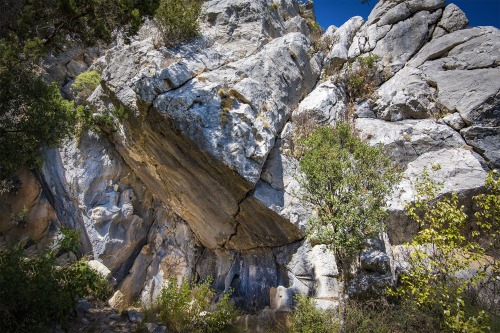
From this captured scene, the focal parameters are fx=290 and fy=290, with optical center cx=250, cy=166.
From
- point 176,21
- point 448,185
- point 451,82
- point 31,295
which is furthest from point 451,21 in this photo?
point 31,295

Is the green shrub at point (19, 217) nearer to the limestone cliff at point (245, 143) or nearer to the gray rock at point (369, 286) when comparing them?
the limestone cliff at point (245, 143)

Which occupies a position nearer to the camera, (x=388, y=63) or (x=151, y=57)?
(x=151, y=57)

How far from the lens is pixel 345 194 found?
831 cm

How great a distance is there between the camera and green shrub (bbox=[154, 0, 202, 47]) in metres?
12.8

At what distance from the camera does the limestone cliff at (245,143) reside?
10.7 meters

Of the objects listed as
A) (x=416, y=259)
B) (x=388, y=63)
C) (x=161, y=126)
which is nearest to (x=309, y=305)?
(x=416, y=259)

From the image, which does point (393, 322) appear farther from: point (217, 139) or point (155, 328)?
point (217, 139)

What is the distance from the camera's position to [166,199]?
14.1 metres

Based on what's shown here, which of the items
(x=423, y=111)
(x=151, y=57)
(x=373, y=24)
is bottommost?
(x=423, y=111)

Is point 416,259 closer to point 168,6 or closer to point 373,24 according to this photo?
point 168,6

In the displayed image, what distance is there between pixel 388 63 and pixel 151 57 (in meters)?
13.1

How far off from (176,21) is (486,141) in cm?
1426

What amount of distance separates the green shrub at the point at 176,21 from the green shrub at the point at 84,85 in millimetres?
4992

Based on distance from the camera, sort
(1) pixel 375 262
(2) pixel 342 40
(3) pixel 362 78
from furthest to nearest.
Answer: (2) pixel 342 40 → (3) pixel 362 78 → (1) pixel 375 262
